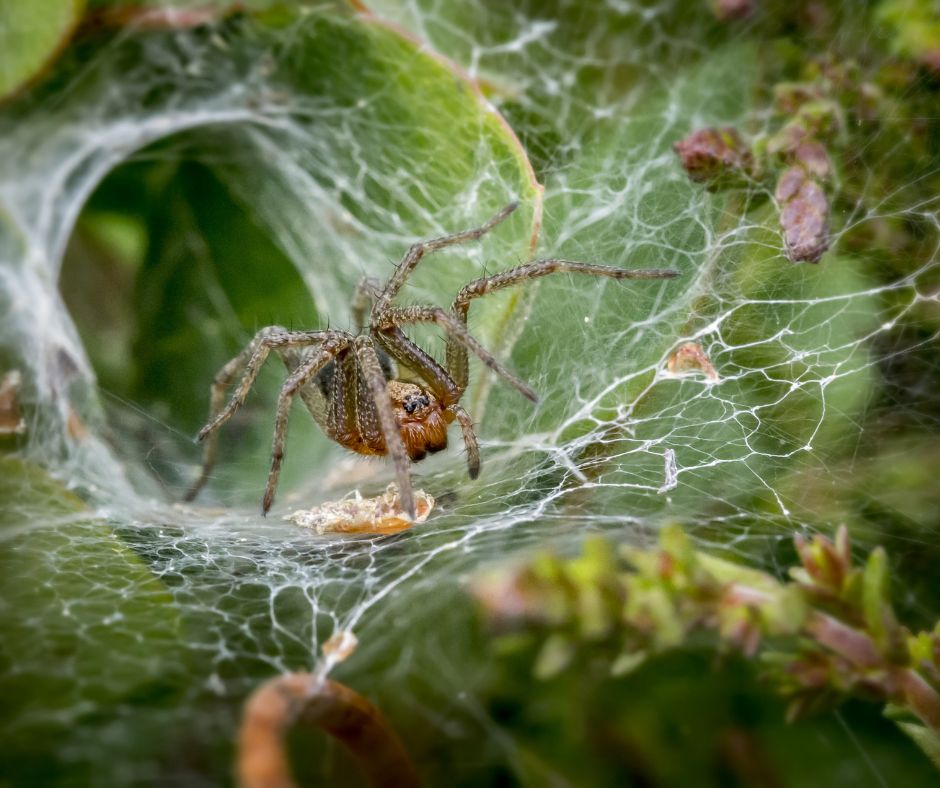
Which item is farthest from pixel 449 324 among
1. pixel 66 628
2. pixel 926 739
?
pixel 926 739

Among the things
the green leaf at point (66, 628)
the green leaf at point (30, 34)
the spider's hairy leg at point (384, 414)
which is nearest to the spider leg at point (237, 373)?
the spider's hairy leg at point (384, 414)

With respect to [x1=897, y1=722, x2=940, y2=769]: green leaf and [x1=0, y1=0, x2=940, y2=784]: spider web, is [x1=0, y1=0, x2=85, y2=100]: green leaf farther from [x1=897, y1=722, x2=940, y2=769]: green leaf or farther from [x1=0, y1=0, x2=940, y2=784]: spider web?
[x1=897, y1=722, x2=940, y2=769]: green leaf

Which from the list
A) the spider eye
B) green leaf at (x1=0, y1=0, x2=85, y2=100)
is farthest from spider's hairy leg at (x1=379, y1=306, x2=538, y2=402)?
green leaf at (x1=0, y1=0, x2=85, y2=100)

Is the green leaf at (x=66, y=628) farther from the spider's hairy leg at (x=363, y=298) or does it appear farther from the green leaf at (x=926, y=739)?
the green leaf at (x=926, y=739)

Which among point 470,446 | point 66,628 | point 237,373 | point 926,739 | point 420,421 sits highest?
point 237,373

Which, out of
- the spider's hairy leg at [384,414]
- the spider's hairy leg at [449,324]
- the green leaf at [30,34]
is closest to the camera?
the spider's hairy leg at [384,414]

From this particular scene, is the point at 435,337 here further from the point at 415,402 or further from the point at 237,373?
the point at 237,373
